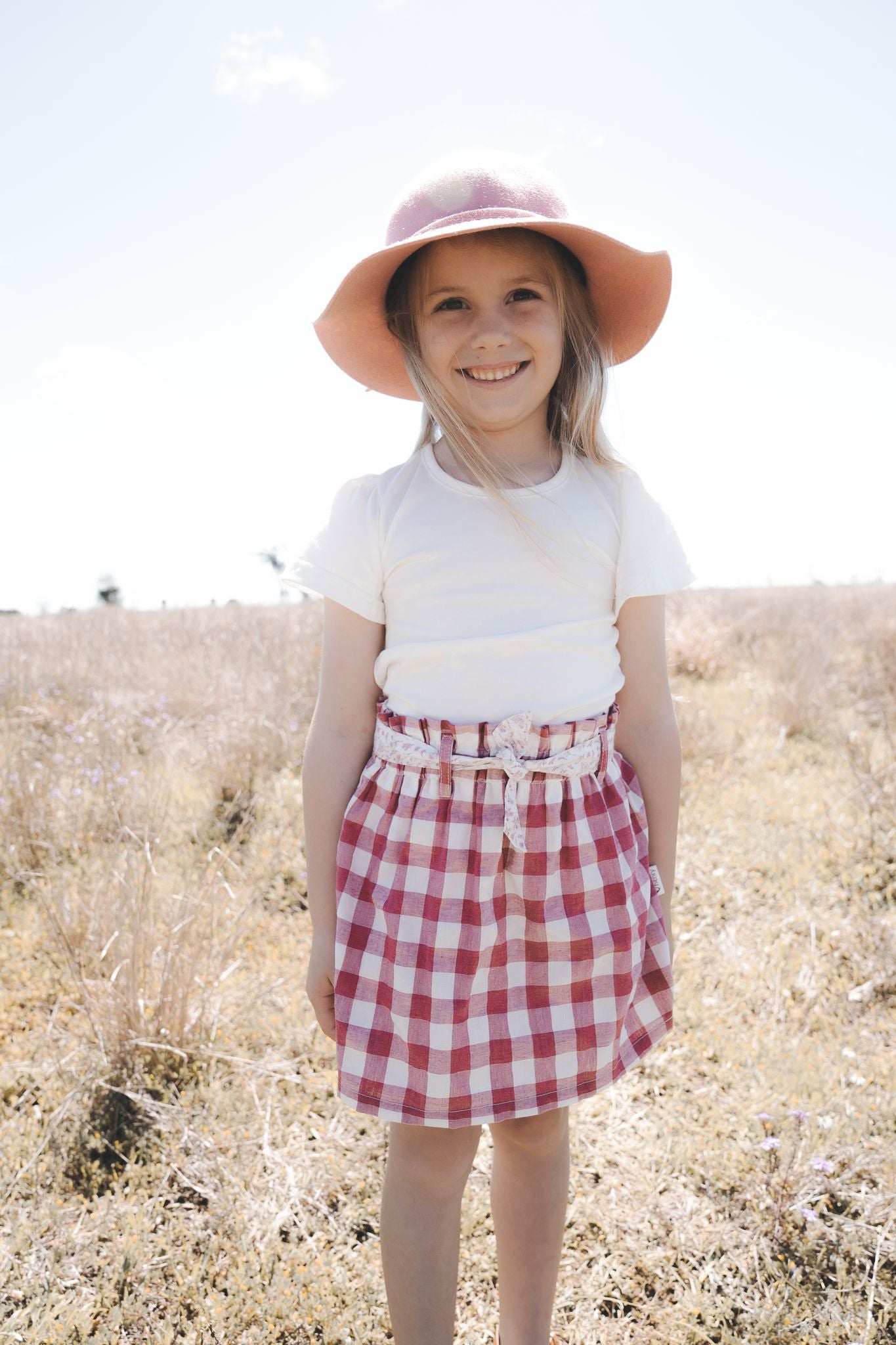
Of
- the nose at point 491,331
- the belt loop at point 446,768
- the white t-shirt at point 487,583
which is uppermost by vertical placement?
the nose at point 491,331

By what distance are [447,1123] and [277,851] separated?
2472 mm

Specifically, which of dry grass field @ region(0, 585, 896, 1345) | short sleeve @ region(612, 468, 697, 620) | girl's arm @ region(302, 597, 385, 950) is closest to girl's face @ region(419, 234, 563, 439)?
short sleeve @ region(612, 468, 697, 620)

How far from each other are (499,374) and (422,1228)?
1.37 metres

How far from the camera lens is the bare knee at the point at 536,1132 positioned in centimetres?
133

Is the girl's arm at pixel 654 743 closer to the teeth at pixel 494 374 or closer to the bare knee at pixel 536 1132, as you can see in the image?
the bare knee at pixel 536 1132

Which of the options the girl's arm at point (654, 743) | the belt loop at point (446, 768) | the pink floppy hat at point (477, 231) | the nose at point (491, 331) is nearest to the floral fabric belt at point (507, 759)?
the belt loop at point (446, 768)

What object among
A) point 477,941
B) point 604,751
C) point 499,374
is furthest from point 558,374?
point 477,941

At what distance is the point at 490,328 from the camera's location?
1309 mm

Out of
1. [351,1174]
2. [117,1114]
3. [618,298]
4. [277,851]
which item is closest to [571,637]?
[618,298]

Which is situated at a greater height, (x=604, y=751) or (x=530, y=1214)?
(x=604, y=751)

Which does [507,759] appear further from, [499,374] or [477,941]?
[499,374]

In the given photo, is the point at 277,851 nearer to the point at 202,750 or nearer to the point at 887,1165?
the point at 202,750

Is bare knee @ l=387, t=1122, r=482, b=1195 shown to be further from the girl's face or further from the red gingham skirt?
the girl's face

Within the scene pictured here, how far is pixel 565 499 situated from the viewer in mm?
1348
